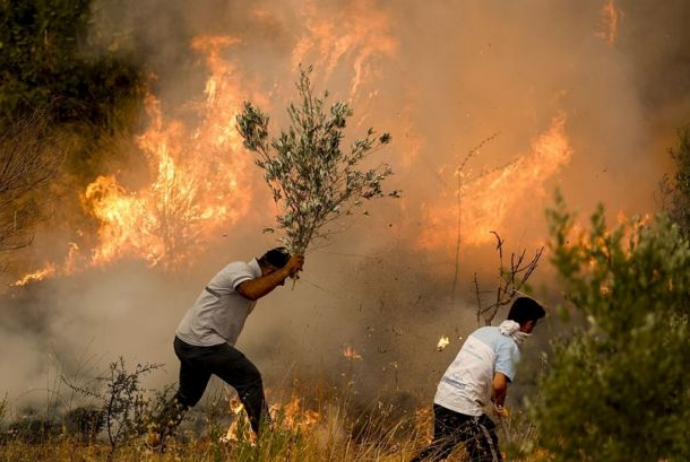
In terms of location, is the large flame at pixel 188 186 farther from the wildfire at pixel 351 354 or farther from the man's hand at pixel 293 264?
the man's hand at pixel 293 264

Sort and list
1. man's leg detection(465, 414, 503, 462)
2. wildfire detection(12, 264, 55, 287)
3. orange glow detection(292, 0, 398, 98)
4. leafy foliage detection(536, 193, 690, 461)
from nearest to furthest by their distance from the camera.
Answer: leafy foliage detection(536, 193, 690, 461)
man's leg detection(465, 414, 503, 462)
orange glow detection(292, 0, 398, 98)
wildfire detection(12, 264, 55, 287)

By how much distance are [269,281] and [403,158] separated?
4733 millimetres

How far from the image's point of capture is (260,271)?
6824mm

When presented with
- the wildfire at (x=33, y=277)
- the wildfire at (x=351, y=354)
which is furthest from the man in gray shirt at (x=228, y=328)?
the wildfire at (x=33, y=277)

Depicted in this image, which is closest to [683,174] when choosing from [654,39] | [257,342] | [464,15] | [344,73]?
[654,39]

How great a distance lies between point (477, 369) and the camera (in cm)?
603

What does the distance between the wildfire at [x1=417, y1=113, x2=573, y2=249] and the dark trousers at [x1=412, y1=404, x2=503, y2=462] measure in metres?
4.94

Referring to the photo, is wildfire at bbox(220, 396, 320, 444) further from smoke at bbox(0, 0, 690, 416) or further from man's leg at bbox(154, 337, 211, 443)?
smoke at bbox(0, 0, 690, 416)

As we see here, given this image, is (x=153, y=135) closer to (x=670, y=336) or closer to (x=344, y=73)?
(x=344, y=73)

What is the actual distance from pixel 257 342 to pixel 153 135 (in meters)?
3.00

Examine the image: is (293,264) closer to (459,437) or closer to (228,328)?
(228,328)

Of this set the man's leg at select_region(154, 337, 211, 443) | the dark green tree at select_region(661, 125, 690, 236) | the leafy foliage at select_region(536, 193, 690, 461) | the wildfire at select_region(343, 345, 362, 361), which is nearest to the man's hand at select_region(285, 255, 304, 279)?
the man's leg at select_region(154, 337, 211, 443)

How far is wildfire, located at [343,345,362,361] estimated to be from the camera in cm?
1024

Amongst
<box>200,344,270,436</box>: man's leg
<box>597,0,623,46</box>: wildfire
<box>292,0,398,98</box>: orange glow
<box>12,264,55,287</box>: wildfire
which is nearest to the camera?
<box>200,344,270,436</box>: man's leg
